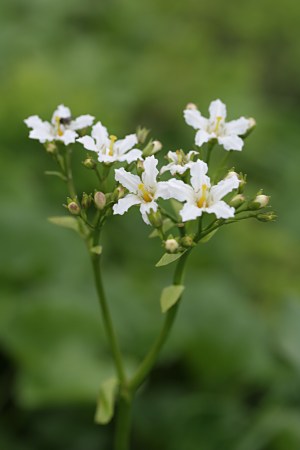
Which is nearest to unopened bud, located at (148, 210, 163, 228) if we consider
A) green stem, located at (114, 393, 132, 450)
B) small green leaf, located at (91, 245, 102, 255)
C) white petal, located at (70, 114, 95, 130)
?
small green leaf, located at (91, 245, 102, 255)

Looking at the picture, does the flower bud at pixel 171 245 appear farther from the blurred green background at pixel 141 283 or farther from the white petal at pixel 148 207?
the blurred green background at pixel 141 283

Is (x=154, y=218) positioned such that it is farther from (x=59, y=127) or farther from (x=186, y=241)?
(x=59, y=127)

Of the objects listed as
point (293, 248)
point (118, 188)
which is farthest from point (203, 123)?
point (293, 248)

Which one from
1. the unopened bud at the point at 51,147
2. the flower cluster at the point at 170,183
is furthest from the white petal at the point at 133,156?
the unopened bud at the point at 51,147

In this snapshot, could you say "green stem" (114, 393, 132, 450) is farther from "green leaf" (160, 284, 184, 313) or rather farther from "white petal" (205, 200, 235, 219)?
"white petal" (205, 200, 235, 219)

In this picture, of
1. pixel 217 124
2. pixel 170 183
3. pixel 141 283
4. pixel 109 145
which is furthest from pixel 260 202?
pixel 141 283

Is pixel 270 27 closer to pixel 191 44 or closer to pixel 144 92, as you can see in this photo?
pixel 191 44
